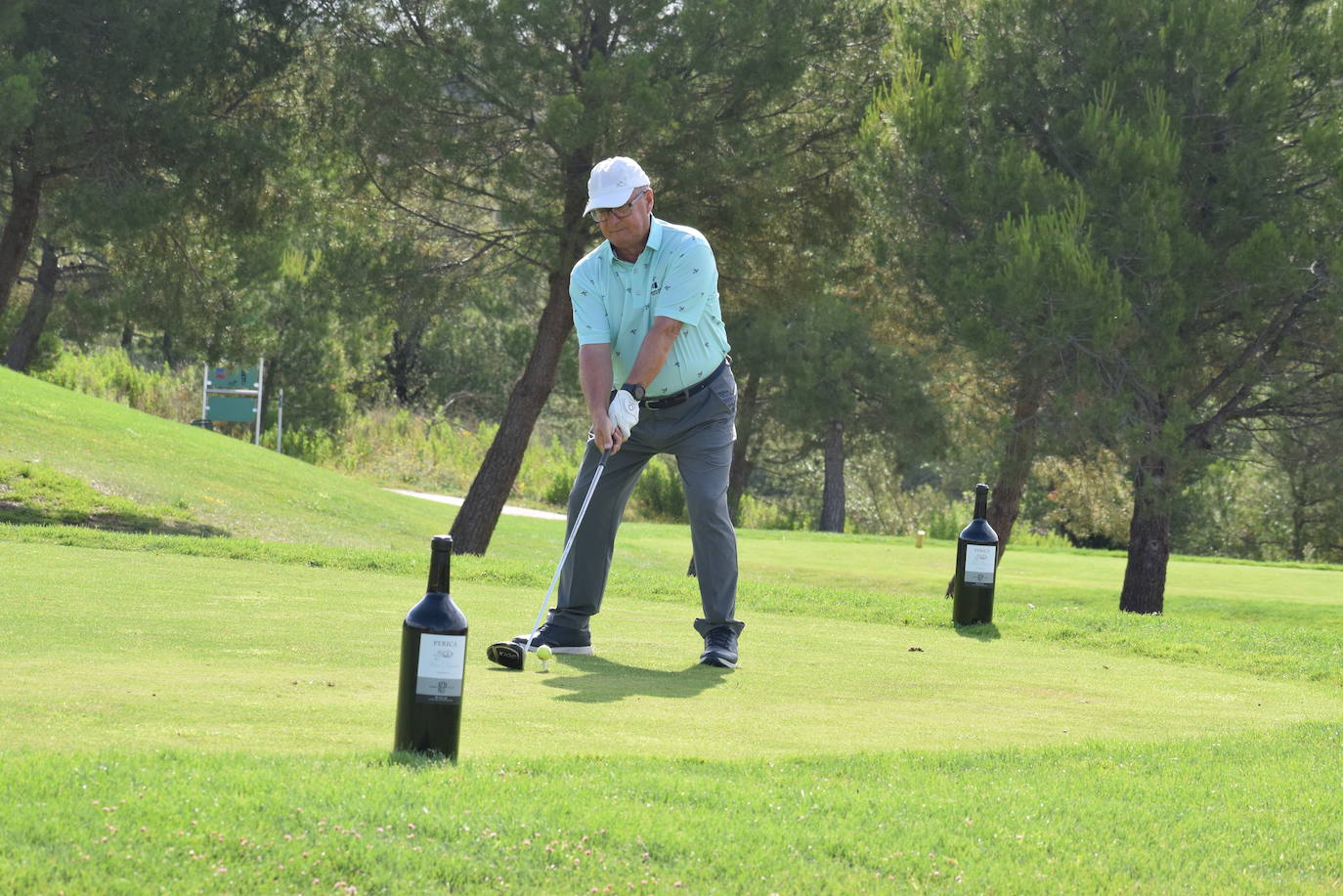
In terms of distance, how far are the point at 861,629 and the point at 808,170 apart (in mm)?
10587

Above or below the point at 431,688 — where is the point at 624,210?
above

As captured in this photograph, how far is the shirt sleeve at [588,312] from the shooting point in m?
6.76

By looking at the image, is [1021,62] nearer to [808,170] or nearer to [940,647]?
[808,170]

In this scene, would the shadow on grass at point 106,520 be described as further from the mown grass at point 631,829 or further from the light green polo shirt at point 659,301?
the mown grass at point 631,829

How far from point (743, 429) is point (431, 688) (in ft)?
110

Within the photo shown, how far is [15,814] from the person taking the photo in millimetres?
3203

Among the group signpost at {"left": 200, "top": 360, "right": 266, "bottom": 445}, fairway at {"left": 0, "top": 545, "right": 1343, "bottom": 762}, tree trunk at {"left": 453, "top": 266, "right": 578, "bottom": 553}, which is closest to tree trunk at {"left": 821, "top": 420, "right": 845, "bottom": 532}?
signpost at {"left": 200, "top": 360, "right": 266, "bottom": 445}

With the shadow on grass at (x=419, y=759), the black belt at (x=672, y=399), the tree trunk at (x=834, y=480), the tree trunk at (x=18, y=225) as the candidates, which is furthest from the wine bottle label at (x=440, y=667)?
the tree trunk at (x=834, y=480)

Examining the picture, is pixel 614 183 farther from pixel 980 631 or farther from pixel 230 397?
pixel 230 397

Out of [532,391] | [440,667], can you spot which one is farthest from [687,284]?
[532,391]

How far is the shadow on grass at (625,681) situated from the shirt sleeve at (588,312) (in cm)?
138

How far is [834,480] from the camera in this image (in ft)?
129

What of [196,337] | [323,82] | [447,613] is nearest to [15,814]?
[447,613]

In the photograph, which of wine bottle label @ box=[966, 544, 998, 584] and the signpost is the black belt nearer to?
wine bottle label @ box=[966, 544, 998, 584]
